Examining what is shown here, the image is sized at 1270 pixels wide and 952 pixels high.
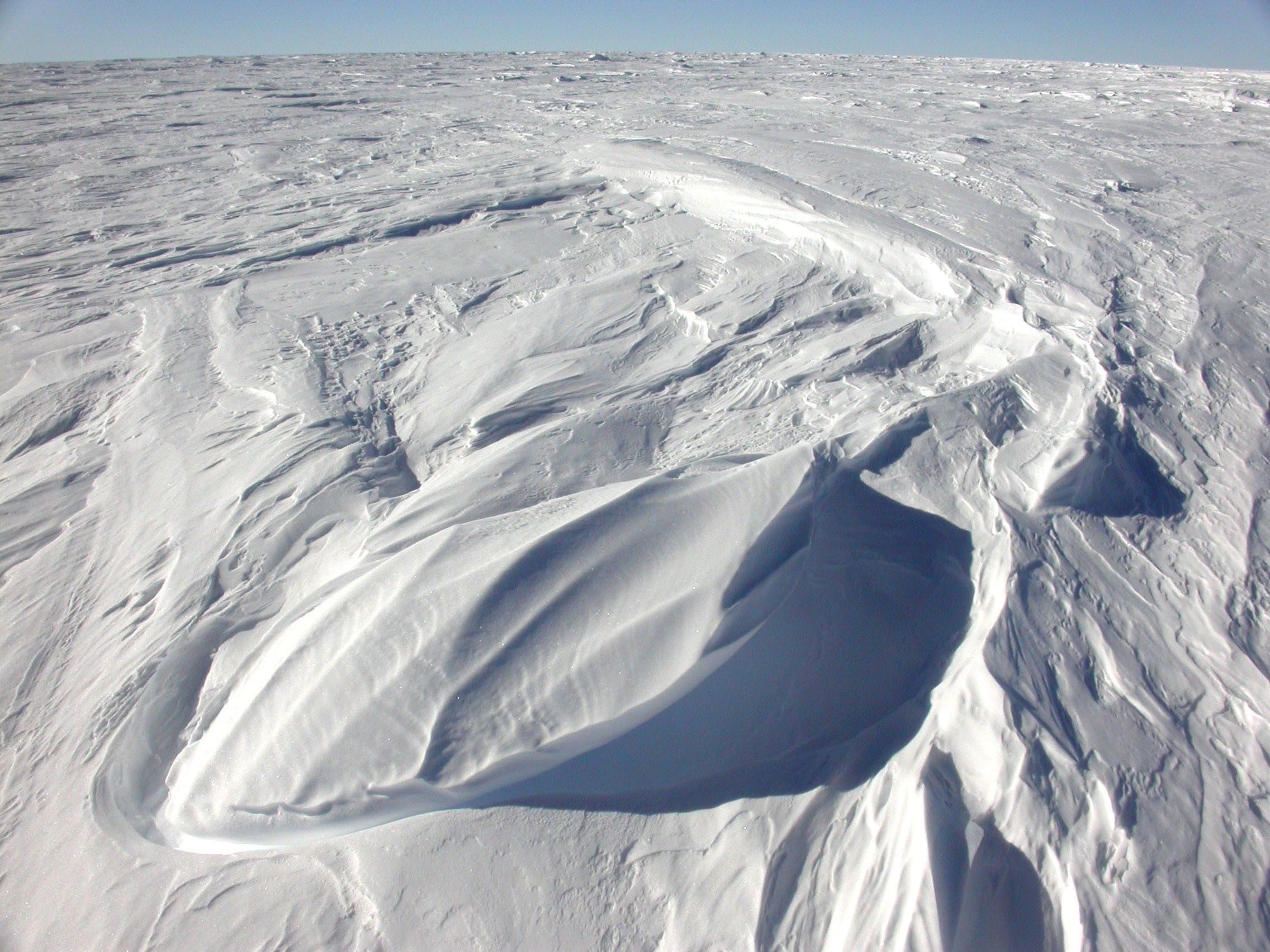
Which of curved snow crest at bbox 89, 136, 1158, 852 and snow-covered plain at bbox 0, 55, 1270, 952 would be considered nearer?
snow-covered plain at bbox 0, 55, 1270, 952

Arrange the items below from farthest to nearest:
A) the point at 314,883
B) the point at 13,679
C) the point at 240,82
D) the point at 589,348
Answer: the point at 240,82 < the point at 589,348 < the point at 13,679 < the point at 314,883

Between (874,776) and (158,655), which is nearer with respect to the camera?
(874,776)

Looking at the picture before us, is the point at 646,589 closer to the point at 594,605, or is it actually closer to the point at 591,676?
the point at 594,605

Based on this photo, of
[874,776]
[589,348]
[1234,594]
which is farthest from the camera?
[589,348]

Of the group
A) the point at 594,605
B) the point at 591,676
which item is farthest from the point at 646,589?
the point at 591,676

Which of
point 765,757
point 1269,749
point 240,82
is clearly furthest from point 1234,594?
point 240,82

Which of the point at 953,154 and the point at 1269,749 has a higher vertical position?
the point at 953,154

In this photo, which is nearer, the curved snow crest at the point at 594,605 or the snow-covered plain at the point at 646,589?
the snow-covered plain at the point at 646,589

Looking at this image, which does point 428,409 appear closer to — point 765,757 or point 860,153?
point 765,757
